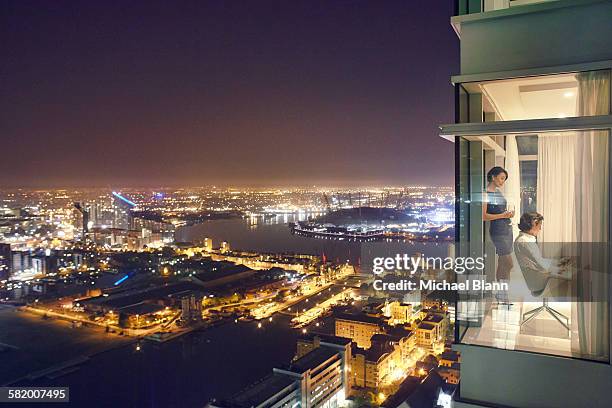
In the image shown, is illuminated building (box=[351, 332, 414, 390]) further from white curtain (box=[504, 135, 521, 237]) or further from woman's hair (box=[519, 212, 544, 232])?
woman's hair (box=[519, 212, 544, 232])

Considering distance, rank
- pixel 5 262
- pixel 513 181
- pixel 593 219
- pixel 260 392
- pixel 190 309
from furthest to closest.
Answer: pixel 5 262
pixel 190 309
pixel 260 392
pixel 513 181
pixel 593 219

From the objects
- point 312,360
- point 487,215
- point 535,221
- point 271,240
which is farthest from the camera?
point 271,240

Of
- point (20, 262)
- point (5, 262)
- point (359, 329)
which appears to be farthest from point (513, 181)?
point (20, 262)

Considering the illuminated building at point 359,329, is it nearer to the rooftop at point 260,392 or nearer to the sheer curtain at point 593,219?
the rooftop at point 260,392

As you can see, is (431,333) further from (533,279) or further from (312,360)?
(533,279)

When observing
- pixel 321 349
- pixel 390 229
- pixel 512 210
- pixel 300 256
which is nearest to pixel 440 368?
pixel 321 349

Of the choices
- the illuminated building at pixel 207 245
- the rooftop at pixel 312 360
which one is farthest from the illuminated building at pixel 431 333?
the illuminated building at pixel 207 245

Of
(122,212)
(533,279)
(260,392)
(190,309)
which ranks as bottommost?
(190,309)

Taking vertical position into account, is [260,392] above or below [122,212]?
below
